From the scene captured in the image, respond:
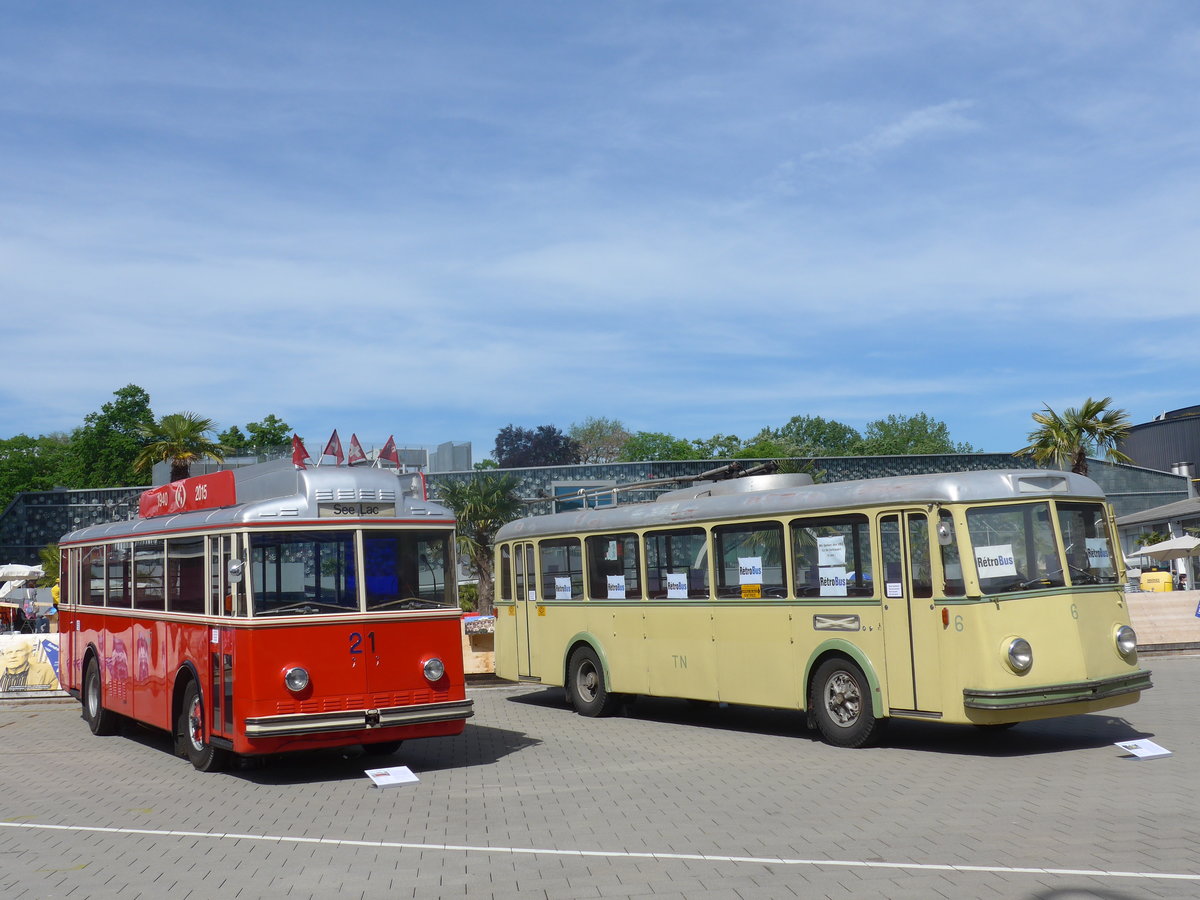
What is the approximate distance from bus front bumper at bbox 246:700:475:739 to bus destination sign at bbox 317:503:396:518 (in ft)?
6.03

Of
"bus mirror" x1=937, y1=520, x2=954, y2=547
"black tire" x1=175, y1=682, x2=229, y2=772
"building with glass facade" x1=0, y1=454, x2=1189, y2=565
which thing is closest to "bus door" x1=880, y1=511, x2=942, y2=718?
"bus mirror" x1=937, y1=520, x2=954, y2=547

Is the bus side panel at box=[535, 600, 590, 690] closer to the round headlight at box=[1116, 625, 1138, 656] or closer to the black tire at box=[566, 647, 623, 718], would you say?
the black tire at box=[566, 647, 623, 718]

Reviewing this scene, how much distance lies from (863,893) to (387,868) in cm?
305

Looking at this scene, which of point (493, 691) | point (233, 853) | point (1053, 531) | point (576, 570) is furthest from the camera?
point (493, 691)

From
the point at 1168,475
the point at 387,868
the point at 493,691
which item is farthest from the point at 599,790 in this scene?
the point at 1168,475

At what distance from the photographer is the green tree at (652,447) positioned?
12100 centimetres

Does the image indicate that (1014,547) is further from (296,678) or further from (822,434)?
(822,434)

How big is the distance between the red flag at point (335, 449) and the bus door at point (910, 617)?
5572 mm

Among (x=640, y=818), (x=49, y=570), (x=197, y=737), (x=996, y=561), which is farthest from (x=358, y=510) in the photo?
(x=49, y=570)

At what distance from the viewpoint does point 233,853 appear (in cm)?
880

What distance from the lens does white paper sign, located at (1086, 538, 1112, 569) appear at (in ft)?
40.4

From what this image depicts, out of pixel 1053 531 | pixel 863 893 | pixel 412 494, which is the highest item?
pixel 412 494

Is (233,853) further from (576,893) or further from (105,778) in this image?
(105,778)

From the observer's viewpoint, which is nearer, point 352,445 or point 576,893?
point 576,893
